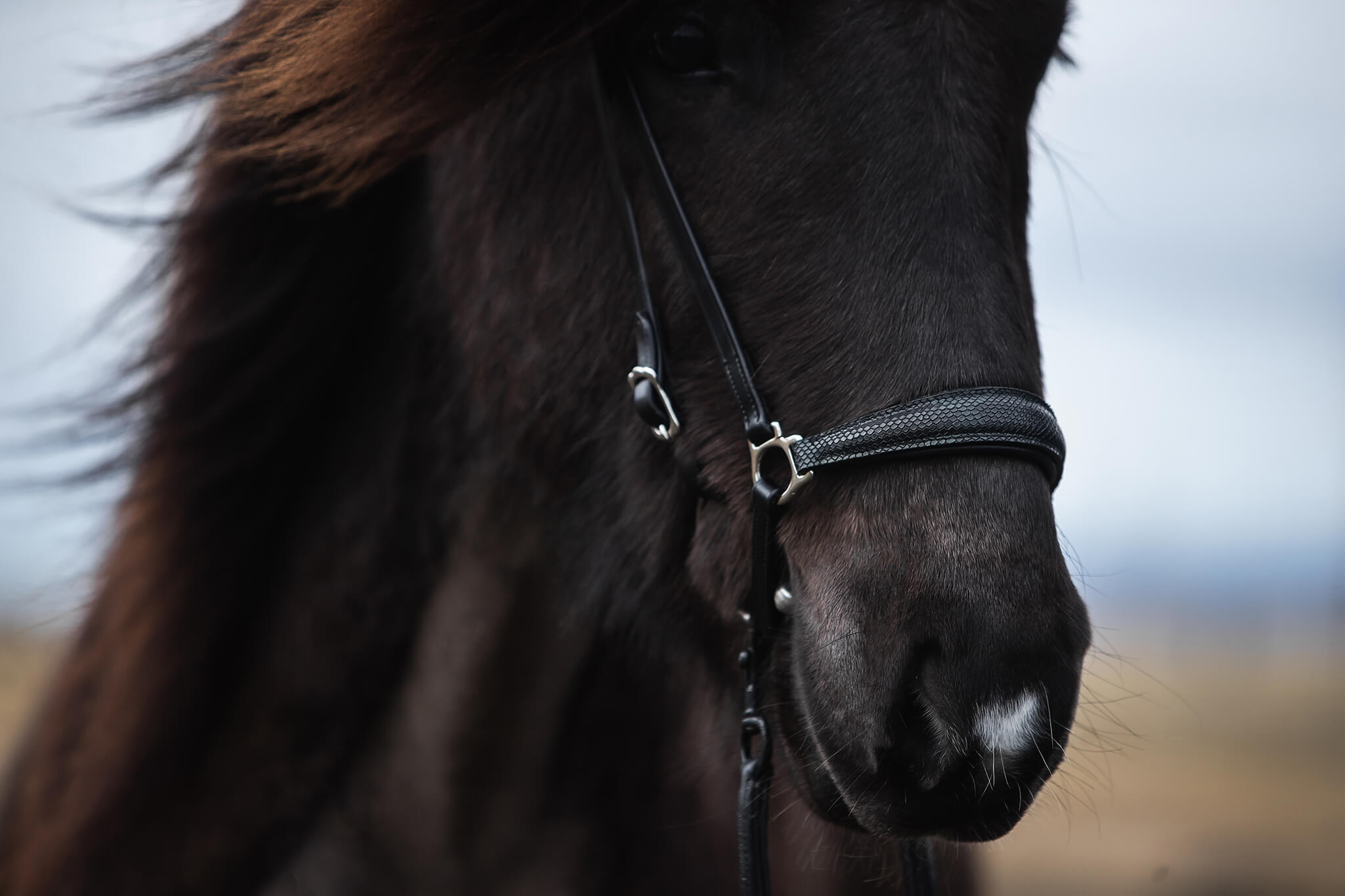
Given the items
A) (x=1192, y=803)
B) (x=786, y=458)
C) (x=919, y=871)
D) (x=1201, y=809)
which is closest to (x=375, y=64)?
(x=786, y=458)

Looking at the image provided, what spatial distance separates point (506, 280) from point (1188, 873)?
534cm

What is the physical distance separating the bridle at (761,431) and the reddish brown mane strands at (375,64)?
11cm

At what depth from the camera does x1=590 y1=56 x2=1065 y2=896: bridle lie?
997 mm

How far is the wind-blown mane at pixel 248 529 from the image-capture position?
5.09 ft

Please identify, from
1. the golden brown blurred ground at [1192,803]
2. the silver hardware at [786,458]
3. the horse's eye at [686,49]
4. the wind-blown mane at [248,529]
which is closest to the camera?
the silver hardware at [786,458]

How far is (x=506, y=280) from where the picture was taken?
→ 4.77 ft

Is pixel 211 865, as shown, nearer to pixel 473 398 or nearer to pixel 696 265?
pixel 473 398

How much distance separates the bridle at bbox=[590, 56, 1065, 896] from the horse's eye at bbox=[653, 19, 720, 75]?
0.22ft

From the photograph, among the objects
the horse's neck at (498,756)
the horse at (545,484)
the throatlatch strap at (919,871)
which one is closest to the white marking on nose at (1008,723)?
the horse at (545,484)

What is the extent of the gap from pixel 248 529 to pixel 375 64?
760 mm

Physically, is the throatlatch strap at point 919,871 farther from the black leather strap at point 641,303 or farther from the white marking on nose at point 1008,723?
the black leather strap at point 641,303

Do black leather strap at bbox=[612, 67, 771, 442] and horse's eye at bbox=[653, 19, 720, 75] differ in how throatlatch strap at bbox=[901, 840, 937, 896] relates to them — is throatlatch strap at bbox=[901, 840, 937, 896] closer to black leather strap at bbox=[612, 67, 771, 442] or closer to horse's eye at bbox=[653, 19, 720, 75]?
black leather strap at bbox=[612, 67, 771, 442]

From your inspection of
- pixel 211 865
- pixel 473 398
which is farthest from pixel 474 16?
pixel 211 865

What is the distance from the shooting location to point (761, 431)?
1.14m
